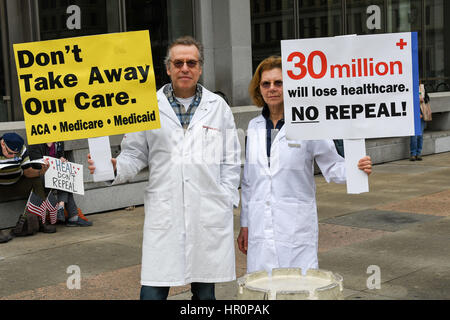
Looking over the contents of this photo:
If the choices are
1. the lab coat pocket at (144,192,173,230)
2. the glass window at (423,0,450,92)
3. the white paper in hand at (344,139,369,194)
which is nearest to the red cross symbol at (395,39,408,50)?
the white paper in hand at (344,139,369,194)

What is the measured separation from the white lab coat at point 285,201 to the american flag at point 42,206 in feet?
17.6

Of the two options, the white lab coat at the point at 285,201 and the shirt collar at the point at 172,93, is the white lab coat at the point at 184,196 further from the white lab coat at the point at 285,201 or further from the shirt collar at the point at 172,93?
the white lab coat at the point at 285,201

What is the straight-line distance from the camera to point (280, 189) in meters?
3.90

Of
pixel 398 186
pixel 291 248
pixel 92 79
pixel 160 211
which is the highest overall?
pixel 92 79

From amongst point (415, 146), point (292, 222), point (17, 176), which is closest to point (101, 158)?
point (292, 222)

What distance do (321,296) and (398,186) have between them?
31.8 ft

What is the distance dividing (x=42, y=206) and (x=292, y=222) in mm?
5624

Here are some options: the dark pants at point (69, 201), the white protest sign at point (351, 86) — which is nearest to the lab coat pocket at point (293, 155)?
the white protest sign at point (351, 86)

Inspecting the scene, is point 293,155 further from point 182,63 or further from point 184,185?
point 182,63

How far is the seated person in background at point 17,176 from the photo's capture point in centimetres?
841

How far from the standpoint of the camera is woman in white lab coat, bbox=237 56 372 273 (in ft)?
12.7
